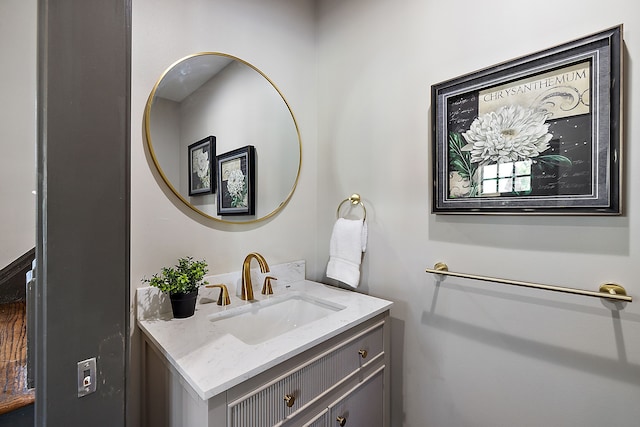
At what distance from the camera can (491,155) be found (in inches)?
43.4

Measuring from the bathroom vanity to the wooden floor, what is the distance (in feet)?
1.02

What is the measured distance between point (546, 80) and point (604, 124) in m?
0.24

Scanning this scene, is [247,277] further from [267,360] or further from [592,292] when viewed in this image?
[592,292]

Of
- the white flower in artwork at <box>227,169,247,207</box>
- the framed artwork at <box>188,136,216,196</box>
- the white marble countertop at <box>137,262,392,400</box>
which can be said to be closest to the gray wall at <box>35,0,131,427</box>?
the white marble countertop at <box>137,262,392,400</box>

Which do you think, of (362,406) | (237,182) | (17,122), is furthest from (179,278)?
(362,406)

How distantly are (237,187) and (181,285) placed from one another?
1.75 ft

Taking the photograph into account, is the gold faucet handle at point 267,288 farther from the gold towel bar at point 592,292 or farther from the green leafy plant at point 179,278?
the gold towel bar at point 592,292

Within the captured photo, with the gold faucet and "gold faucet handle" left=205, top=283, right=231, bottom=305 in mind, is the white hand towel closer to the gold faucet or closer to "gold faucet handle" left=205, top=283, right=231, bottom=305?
the gold faucet

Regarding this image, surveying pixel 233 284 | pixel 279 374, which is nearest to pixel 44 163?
pixel 279 374

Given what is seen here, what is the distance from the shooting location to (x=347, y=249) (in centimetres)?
149

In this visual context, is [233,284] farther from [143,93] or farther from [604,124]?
[604,124]

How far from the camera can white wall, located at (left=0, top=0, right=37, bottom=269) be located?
660 mm

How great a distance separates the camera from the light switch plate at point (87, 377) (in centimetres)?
67

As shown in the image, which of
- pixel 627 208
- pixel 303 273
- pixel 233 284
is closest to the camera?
pixel 627 208
